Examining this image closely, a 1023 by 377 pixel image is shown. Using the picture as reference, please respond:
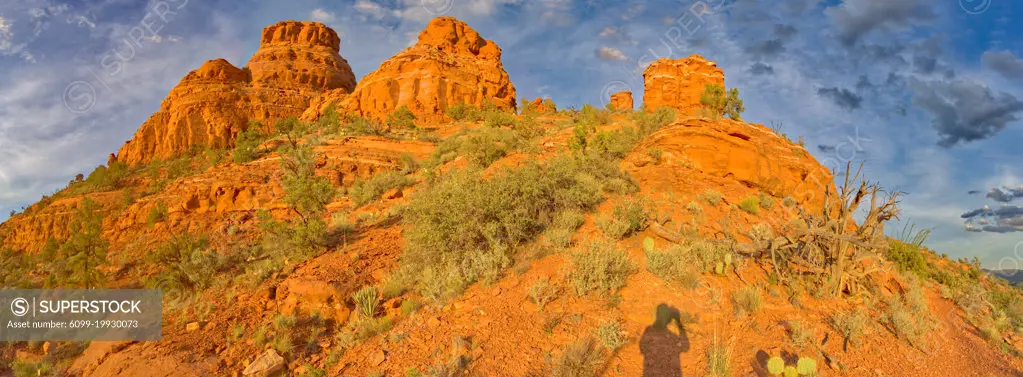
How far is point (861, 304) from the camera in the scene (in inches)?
285

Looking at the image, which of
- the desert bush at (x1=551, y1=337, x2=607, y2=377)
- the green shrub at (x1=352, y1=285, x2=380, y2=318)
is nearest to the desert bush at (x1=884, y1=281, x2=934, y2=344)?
the desert bush at (x1=551, y1=337, x2=607, y2=377)

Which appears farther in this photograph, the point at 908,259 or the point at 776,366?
the point at 908,259

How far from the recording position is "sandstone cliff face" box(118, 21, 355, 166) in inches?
1644

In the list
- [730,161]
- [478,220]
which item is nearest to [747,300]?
[478,220]

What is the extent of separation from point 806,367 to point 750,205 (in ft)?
22.6

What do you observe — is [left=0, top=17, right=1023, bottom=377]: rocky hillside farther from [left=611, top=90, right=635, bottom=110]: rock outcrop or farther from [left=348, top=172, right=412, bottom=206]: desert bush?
[left=611, top=90, right=635, bottom=110]: rock outcrop

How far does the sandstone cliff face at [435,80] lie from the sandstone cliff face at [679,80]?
14.0m

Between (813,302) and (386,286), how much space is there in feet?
23.5

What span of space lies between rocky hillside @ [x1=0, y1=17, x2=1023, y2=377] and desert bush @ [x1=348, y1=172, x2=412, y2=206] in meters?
0.08

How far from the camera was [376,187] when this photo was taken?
1576 cm

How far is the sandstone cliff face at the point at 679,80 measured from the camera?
33875 mm

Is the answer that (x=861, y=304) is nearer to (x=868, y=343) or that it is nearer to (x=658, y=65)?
(x=868, y=343)

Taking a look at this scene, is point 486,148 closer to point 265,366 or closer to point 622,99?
point 265,366

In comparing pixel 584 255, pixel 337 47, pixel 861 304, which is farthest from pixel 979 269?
pixel 337 47
